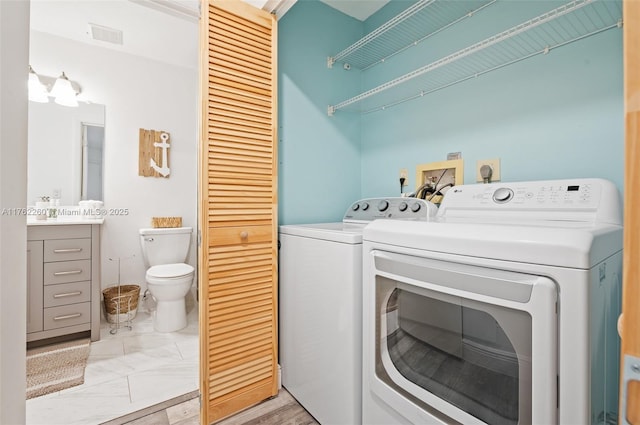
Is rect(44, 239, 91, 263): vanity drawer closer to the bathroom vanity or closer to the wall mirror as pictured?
the bathroom vanity

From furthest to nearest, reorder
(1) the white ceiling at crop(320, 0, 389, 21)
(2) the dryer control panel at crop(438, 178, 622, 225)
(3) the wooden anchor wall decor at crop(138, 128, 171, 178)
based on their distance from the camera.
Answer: (3) the wooden anchor wall decor at crop(138, 128, 171, 178)
(1) the white ceiling at crop(320, 0, 389, 21)
(2) the dryer control panel at crop(438, 178, 622, 225)

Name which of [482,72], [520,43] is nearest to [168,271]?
[482,72]

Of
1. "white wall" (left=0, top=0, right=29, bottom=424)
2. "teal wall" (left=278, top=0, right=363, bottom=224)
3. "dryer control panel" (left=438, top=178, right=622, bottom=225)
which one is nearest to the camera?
"white wall" (left=0, top=0, right=29, bottom=424)

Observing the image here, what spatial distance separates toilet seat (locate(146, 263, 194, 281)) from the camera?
2.34 metres

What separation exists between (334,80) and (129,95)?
2211 mm

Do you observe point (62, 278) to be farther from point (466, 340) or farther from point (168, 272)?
point (466, 340)

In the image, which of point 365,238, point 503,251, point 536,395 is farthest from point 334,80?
point 536,395

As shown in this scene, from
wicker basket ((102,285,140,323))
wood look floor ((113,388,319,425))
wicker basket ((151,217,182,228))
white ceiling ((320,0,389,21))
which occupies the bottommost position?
wood look floor ((113,388,319,425))

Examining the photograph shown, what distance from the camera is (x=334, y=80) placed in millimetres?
2041

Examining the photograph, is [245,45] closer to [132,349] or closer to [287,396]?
[287,396]

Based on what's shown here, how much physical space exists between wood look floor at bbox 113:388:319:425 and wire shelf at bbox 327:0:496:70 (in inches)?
85.9

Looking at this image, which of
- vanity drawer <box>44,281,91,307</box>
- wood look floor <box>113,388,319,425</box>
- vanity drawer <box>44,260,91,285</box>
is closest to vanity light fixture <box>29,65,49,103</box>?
vanity drawer <box>44,260,91,285</box>

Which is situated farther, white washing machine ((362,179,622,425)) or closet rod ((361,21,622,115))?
closet rod ((361,21,622,115))

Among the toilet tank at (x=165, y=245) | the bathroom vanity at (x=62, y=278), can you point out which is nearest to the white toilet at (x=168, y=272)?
the toilet tank at (x=165, y=245)
